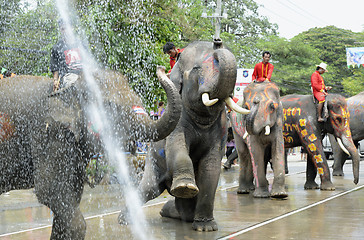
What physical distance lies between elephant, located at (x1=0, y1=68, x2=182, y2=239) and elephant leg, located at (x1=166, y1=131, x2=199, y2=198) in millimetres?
1300

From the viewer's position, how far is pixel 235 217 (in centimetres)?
722

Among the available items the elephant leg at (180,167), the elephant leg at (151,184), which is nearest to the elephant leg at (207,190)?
the elephant leg at (180,167)

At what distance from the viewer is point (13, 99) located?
16.0 ft

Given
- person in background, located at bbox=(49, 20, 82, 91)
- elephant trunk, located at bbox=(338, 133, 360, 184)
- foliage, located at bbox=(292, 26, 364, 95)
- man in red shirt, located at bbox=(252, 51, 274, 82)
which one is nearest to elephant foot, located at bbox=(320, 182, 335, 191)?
elephant trunk, located at bbox=(338, 133, 360, 184)

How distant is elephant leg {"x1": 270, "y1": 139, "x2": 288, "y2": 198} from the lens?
8805mm

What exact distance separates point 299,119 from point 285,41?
2845 cm

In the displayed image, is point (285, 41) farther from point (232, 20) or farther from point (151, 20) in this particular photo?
point (151, 20)

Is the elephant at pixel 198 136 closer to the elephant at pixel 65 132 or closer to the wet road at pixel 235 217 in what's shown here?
the wet road at pixel 235 217

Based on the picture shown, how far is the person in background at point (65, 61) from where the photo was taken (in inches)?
191

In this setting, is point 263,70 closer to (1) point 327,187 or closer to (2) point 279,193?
(1) point 327,187

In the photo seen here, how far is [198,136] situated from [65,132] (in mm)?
2314

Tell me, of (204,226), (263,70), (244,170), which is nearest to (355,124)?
(263,70)

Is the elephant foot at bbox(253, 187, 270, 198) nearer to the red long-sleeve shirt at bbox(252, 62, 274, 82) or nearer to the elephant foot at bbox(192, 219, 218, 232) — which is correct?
the red long-sleeve shirt at bbox(252, 62, 274, 82)

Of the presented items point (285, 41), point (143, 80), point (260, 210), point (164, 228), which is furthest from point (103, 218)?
point (285, 41)
